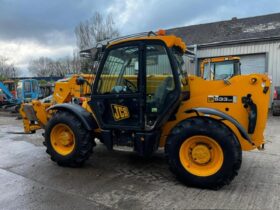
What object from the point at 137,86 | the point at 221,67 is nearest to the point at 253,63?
the point at 221,67

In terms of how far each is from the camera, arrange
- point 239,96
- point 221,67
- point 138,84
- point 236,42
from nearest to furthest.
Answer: point 239,96 < point 138,84 < point 221,67 < point 236,42

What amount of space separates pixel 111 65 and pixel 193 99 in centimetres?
146

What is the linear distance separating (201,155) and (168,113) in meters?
0.79

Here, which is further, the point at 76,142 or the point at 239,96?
the point at 76,142

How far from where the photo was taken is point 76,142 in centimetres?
462

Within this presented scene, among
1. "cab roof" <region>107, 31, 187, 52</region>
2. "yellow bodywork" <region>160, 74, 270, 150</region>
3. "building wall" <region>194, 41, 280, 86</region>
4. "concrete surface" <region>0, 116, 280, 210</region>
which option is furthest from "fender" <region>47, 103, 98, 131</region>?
"building wall" <region>194, 41, 280, 86</region>

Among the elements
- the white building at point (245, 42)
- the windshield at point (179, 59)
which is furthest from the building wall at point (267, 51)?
the windshield at point (179, 59)

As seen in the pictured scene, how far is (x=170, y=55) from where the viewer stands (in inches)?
158

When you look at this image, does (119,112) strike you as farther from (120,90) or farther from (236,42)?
(236,42)

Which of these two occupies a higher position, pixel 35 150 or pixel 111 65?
pixel 111 65

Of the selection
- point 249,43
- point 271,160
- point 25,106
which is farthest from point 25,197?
point 249,43

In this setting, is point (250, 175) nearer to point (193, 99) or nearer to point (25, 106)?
point (193, 99)

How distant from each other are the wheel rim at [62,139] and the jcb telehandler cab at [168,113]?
0.02 m


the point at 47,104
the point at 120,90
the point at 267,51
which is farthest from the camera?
the point at 267,51
